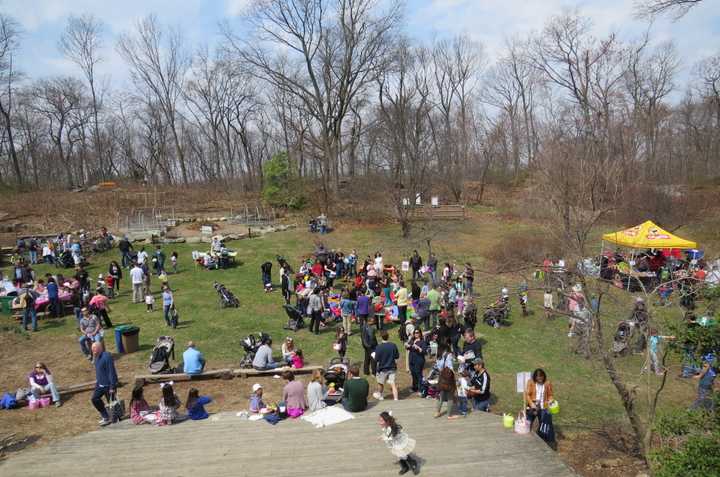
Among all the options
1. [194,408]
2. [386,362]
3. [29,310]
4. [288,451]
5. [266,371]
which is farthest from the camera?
[29,310]

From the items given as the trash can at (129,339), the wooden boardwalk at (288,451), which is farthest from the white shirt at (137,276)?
the wooden boardwalk at (288,451)

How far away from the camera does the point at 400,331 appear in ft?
47.3

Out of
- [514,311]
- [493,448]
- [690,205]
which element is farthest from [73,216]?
[690,205]

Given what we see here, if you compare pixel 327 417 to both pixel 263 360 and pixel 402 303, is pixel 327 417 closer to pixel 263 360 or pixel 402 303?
pixel 263 360

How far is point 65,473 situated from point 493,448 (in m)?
6.52

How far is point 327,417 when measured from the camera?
29.2 ft

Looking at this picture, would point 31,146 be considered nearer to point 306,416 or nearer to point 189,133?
point 189,133

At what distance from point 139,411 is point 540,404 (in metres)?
7.32

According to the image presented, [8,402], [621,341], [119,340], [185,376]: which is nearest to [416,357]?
[185,376]

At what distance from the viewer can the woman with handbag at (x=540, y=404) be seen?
27.5ft

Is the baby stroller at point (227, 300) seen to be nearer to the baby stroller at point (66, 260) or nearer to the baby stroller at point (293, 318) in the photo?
the baby stroller at point (293, 318)

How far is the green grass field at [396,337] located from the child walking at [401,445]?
12.1ft

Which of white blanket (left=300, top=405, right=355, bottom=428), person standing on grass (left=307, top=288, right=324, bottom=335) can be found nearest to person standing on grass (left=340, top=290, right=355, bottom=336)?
person standing on grass (left=307, top=288, right=324, bottom=335)

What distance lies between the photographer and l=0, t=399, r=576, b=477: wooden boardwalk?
7.08 m
